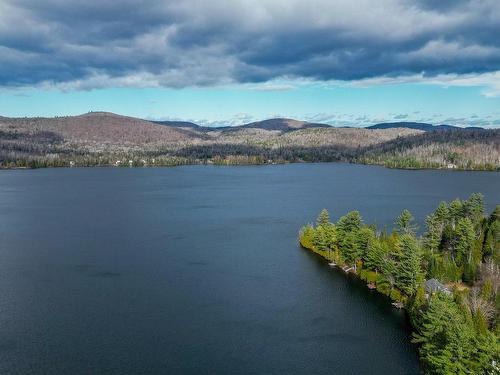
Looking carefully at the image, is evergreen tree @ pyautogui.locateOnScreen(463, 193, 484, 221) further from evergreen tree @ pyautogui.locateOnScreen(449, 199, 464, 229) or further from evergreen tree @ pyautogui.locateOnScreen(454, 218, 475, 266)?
evergreen tree @ pyautogui.locateOnScreen(454, 218, 475, 266)

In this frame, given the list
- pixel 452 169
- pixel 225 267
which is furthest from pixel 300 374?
pixel 452 169

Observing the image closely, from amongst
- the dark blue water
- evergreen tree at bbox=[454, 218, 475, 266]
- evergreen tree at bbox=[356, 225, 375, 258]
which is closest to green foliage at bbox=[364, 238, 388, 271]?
evergreen tree at bbox=[356, 225, 375, 258]

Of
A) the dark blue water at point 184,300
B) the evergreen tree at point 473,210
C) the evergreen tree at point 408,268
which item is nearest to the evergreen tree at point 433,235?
the evergreen tree at point 473,210

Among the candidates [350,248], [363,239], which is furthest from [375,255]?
[350,248]

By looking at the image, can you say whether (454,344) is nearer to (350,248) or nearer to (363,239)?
(363,239)

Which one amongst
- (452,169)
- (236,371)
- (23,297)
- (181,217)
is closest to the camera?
(236,371)

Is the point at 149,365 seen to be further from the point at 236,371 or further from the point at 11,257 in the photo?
the point at 11,257
